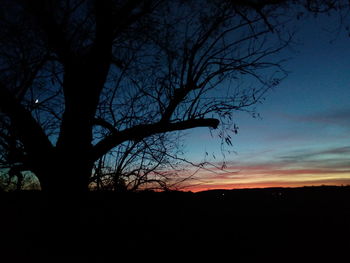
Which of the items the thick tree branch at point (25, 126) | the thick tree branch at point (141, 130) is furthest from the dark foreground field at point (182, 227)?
the thick tree branch at point (141, 130)

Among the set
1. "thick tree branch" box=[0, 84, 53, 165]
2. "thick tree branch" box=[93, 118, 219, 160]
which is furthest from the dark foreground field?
"thick tree branch" box=[93, 118, 219, 160]

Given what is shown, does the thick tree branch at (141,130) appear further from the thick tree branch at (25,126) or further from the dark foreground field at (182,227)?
the dark foreground field at (182,227)

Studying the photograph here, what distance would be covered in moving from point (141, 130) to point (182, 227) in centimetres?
192

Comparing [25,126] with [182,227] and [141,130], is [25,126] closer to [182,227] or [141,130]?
[141,130]

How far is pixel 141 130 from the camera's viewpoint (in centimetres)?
441

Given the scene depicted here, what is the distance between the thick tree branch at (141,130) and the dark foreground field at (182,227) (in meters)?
0.91

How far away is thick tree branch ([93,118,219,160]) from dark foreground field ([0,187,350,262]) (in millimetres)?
909

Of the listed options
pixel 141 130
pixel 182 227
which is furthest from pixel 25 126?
pixel 182 227

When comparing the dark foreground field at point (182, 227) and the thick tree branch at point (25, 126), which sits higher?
the thick tree branch at point (25, 126)

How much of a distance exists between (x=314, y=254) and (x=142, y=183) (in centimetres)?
313

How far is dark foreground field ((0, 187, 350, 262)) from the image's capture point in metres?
3.69

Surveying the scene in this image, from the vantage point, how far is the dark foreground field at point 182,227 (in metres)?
3.69

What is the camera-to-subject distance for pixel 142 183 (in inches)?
215

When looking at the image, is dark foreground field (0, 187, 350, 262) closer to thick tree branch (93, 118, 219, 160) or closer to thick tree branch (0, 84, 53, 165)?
thick tree branch (0, 84, 53, 165)
